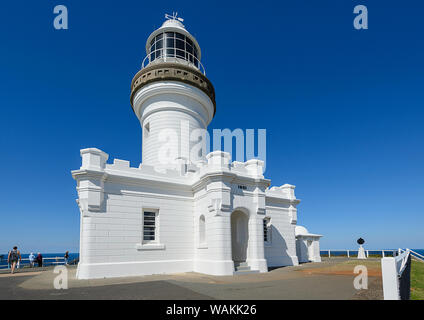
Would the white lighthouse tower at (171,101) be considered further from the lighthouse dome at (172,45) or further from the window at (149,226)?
the window at (149,226)

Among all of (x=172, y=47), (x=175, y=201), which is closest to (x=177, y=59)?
(x=172, y=47)

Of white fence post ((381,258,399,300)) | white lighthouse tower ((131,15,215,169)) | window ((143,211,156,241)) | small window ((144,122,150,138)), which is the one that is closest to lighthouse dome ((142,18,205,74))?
white lighthouse tower ((131,15,215,169))

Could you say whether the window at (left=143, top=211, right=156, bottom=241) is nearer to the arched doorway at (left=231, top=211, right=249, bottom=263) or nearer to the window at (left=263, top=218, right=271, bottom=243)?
the arched doorway at (left=231, top=211, right=249, bottom=263)

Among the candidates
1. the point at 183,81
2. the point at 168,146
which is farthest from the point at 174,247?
the point at 183,81

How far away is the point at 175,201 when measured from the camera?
625 inches

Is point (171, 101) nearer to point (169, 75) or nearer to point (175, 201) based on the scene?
point (169, 75)

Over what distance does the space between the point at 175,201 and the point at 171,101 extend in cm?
739

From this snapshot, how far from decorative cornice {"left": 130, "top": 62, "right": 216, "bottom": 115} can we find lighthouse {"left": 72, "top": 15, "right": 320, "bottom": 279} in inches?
2.7

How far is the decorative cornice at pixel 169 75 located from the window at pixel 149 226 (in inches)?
361

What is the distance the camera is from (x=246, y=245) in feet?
51.2

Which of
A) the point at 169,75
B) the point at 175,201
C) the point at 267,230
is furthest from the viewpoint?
the point at 267,230

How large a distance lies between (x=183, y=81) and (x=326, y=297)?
50.8 ft

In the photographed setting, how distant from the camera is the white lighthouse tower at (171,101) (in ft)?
62.3

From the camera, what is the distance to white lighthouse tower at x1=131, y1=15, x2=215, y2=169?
18984 mm
